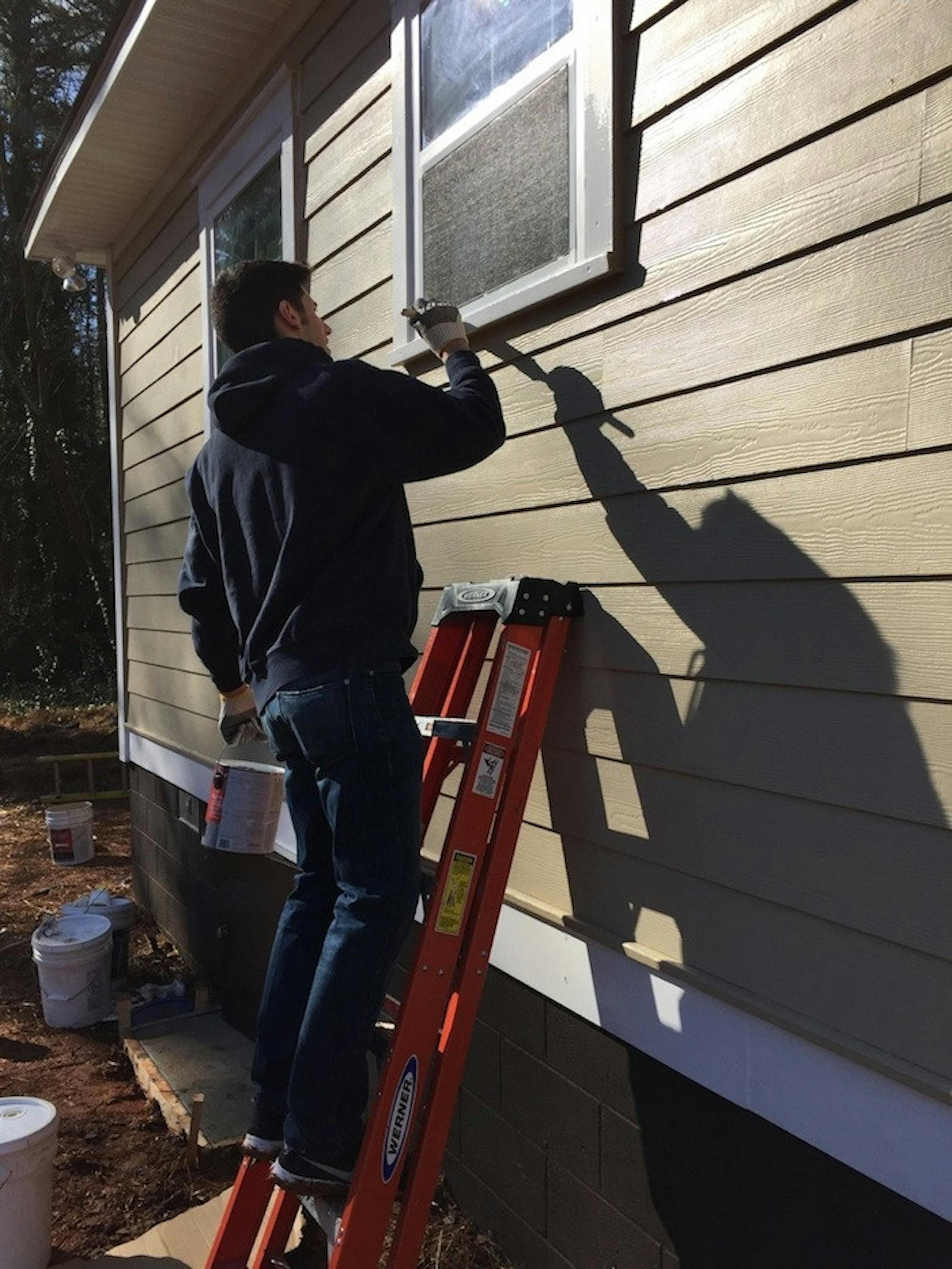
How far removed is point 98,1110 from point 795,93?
3.93 metres

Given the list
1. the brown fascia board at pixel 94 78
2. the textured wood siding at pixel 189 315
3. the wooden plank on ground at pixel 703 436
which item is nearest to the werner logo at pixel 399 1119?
the wooden plank on ground at pixel 703 436

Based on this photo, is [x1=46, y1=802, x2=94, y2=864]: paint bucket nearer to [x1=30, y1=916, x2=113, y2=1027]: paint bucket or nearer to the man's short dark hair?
[x1=30, y1=916, x2=113, y2=1027]: paint bucket

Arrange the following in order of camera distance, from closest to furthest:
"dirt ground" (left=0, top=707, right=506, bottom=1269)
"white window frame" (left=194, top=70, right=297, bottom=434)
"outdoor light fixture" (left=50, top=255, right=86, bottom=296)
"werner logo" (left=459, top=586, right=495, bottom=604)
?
1. "werner logo" (left=459, top=586, right=495, bottom=604)
2. "dirt ground" (left=0, top=707, right=506, bottom=1269)
3. "white window frame" (left=194, top=70, right=297, bottom=434)
4. "outdoor light fixture" (left=50, top=255, right=86, bottom=296)

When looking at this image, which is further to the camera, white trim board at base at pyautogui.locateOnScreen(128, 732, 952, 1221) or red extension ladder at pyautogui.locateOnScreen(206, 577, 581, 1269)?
red extension ladder at pyautogui.locateOnScreen(206, 577, 581, 1269)

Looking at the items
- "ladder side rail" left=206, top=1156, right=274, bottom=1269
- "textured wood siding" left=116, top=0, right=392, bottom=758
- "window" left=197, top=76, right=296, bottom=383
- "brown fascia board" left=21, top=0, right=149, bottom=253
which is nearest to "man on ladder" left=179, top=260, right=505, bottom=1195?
"ladder side rail" left=206, top=1156, right=274, bottom=1269

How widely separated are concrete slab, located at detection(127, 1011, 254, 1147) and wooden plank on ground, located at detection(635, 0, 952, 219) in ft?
10.4

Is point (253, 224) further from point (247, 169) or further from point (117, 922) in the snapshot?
point (117, 922)

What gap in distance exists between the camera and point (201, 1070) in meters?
3.87

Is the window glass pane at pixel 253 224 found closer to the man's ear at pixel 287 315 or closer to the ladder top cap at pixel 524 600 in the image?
the man's ear at pixel 287 315

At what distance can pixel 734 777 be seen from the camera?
1.92 meters

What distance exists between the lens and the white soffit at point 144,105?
3.87 metres

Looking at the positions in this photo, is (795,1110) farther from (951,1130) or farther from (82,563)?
(82,563)

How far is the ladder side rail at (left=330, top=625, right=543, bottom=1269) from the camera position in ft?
6.22

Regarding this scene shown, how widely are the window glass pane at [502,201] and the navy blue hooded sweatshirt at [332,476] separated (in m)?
0.53
